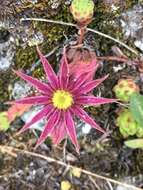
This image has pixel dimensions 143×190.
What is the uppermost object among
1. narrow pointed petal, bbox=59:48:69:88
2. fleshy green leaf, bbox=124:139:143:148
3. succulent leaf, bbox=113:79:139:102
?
narrow pointed petal, bbox=59:48:69:88

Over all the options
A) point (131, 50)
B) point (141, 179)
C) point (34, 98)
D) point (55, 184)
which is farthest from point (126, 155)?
point (34, 98)

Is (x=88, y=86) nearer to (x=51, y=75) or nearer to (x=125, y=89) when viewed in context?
(x=51, y=75)

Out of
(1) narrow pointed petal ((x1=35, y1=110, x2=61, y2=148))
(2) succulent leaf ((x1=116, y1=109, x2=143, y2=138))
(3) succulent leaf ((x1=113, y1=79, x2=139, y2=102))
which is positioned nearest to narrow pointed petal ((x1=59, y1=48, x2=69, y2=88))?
(1) narrow pointed petal ((x1=35, y1=110, x2=61, y2=148))

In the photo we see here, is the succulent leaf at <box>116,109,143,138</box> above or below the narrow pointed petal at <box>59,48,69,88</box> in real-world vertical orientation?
below

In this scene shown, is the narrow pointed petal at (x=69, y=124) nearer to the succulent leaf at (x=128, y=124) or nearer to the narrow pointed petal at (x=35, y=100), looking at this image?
the narrow pointed petal at (x=35, y=100)

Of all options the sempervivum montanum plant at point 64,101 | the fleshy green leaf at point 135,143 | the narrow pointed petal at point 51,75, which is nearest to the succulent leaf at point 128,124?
the fleshy green leaf at point 135,143

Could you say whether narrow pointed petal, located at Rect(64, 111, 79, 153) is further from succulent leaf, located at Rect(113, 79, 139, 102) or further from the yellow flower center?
succulent leaf, located at Rect(113, 79, 139, 102)
